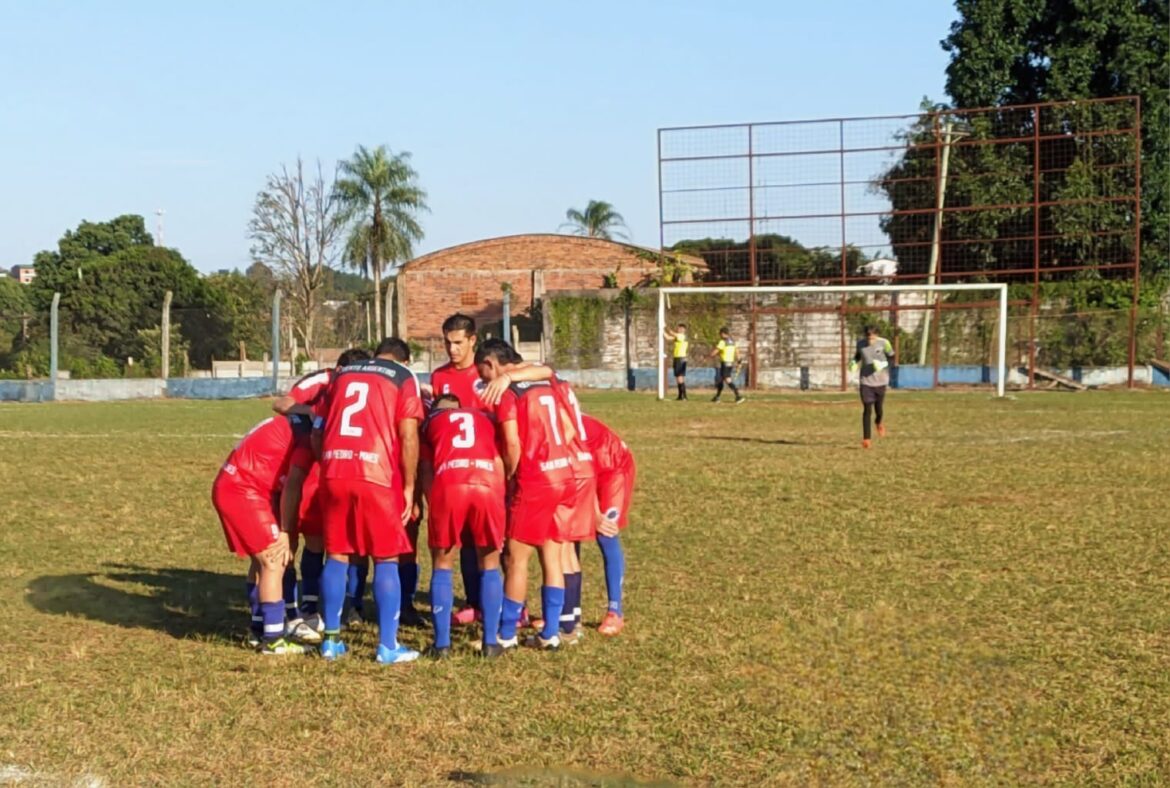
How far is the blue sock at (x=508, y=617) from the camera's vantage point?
23.6 feet

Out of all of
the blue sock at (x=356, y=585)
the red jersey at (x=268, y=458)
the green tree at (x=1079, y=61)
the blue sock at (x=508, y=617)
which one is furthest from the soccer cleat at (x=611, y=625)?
the green tree at (x=1079, y=61)

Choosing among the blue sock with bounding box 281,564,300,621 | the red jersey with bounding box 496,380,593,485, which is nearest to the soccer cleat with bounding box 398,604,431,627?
the blue sock with bounding box 281,564,300,621

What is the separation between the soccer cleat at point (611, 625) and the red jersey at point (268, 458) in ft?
5.96

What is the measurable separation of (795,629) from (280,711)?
2917 mm

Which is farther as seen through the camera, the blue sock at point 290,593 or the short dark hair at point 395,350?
the blue sock at point 290,593

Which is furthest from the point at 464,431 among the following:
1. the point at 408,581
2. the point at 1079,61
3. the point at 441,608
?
the point at 1079,61

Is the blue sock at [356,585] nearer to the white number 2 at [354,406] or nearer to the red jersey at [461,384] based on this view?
the red jersey at [461,384]

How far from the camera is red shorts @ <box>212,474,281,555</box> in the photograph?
7.20m

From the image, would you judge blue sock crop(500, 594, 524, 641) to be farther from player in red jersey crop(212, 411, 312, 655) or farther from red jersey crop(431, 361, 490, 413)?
red jersey crop(431, 361, 490, 413)

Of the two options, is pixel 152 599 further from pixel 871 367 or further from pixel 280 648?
pixel 871 367

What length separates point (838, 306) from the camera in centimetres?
3806

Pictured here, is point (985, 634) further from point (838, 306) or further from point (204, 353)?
point (204, 353)

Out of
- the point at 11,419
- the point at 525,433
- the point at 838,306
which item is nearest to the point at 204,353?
the point at 11,419

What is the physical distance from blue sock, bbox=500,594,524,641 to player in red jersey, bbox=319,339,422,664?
47 centimetres
